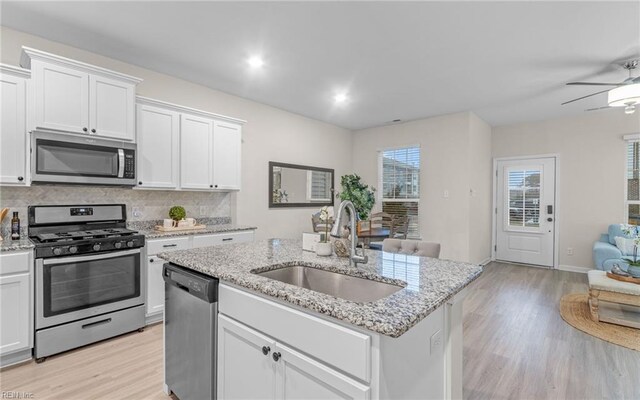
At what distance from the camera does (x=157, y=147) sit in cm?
338

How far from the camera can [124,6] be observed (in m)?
Result: 2.38

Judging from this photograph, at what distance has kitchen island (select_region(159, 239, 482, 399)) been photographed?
1028mm

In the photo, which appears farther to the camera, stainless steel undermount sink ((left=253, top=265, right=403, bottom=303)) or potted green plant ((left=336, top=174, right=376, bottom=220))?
potted green plant ((left=336, top=174, right=376, bottom=220))

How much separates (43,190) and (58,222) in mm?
327

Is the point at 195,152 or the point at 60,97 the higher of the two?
the point at 60,97

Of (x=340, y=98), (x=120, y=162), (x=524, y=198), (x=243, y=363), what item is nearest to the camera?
(x=243, y=363)

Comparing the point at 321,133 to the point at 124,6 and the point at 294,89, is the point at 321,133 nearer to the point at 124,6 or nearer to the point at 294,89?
the point at 294,89

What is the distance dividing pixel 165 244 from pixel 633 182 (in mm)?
6955

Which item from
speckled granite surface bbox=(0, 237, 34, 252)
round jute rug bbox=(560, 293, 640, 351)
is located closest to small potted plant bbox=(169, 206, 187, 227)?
speckled granite surface bbox=(0, 237, 34, 252)

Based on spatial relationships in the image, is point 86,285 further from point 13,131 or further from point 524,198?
point 524,198

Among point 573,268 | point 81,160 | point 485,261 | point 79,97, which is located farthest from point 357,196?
point 573,268

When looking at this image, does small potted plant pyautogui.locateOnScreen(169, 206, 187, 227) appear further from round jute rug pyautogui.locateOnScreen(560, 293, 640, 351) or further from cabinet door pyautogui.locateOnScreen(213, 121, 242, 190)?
round jute rug pyautogui.locateOnScreen(560, 293, 640, 351)

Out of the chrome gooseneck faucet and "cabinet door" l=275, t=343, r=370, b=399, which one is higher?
the chrome gooseneck faucet

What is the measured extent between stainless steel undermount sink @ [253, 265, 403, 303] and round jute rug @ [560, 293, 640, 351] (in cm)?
282
